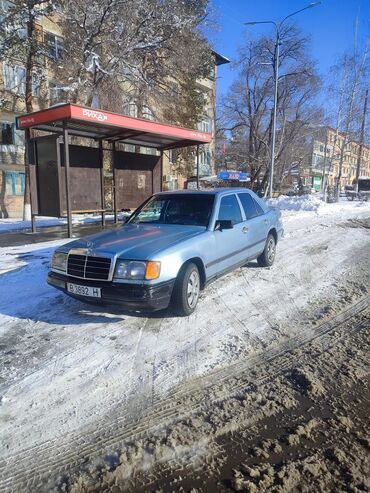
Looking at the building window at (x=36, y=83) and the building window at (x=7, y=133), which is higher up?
the building window at (x=36, y=83)

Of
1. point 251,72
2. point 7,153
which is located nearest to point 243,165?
point 251,72

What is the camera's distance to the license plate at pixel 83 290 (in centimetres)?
406

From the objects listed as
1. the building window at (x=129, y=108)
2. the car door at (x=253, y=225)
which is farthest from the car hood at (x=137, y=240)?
the building window at (x=129, y=108)

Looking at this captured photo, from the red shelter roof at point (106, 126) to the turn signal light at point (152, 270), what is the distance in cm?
621

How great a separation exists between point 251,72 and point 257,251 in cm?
3358

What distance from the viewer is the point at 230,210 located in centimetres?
570

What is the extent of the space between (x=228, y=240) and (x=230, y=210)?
0.62 metres

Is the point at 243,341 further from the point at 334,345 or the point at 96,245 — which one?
the point at 96,245

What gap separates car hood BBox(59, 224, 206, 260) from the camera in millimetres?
4098

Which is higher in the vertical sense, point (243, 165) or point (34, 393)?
point (243, 165)

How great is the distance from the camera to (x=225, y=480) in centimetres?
213

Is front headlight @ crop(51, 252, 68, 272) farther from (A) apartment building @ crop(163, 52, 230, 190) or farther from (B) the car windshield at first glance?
(A) apartment building @ crop(163, 52, 230, 190)

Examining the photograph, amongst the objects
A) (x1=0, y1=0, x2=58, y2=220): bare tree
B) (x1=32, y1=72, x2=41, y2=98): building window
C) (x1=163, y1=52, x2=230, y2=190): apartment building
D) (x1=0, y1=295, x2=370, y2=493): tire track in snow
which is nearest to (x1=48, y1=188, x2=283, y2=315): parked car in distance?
(x1=0, y1=295, x2=370, y2=493): tire track in snow

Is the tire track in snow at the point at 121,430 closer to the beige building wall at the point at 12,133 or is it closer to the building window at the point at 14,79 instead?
the beige building wall at the point at 12,133
